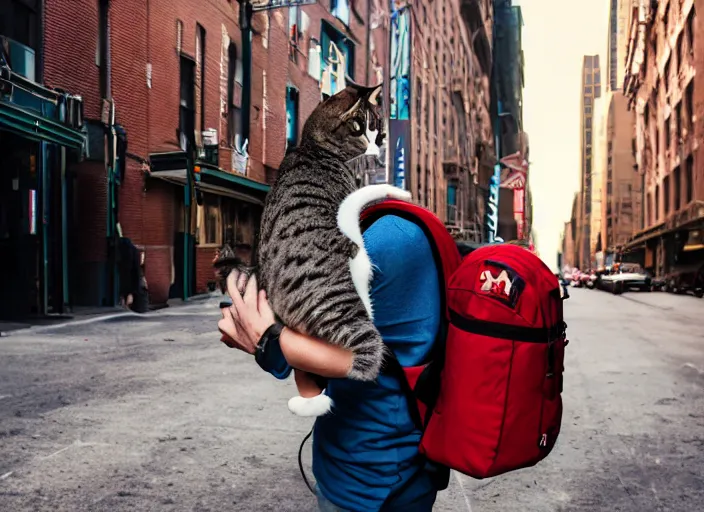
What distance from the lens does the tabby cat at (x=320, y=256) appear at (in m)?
1.47

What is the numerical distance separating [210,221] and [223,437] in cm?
1306

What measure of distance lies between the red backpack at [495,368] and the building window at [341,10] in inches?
990

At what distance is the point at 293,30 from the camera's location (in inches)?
844

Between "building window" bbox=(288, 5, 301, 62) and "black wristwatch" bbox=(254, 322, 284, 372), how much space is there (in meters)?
21.1

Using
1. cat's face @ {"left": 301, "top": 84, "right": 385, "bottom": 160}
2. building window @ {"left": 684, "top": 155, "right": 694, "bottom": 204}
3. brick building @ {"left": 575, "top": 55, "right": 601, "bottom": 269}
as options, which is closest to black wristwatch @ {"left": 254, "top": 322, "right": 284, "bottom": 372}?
cat's face @ {"left": 301, "top": 84, "right": 385, "bottom": 160}

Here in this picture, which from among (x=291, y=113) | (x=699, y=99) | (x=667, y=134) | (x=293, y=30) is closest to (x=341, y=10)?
(x=293, y=30)

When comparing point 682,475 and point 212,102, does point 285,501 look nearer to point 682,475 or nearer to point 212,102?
point 682,475

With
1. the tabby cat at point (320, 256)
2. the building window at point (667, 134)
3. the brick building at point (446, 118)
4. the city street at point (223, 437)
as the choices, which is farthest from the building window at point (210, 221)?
the building window at point (667, 134)

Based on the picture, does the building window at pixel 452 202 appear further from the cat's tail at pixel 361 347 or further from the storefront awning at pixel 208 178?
the cat's tail at pixel 361 347

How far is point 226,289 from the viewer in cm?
172

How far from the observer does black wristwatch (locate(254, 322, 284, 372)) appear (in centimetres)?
151

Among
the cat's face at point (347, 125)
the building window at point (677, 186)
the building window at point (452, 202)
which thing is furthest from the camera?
the building window at point (452, 202)

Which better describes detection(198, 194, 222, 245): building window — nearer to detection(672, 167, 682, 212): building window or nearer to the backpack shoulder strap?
the backpack shoulder strap

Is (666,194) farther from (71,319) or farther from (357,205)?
(357,205)
